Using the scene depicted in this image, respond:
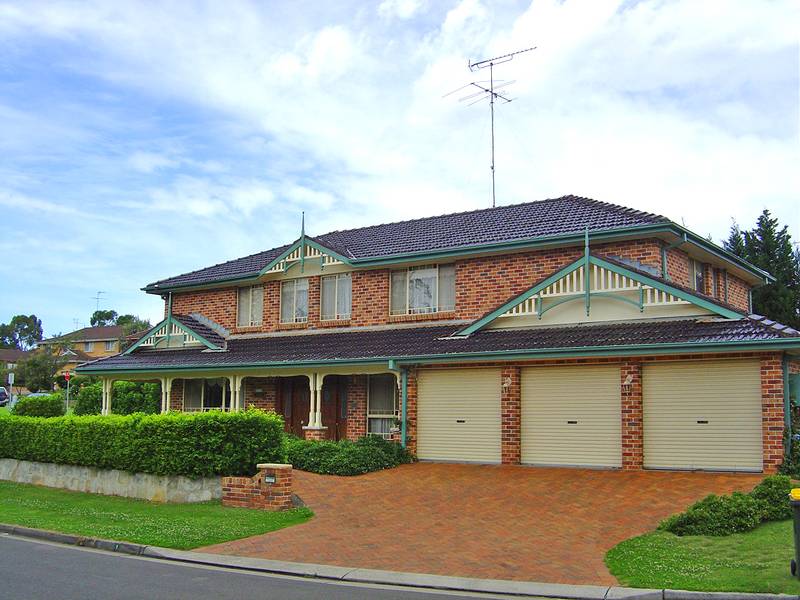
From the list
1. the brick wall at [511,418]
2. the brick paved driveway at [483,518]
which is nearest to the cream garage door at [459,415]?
the brick wall at [511,418]

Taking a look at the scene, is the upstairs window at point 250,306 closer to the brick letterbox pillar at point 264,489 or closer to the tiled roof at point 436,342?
the tiled roof at point 436,342

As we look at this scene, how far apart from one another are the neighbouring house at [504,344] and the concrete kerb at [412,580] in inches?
307

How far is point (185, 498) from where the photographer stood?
1578cm

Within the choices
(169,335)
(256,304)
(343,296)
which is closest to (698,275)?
(343,296)

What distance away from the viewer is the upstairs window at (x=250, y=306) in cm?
2682

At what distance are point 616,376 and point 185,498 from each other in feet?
29.6

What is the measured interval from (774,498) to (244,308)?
18.5 metres

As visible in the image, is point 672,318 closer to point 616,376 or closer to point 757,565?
point 616,376

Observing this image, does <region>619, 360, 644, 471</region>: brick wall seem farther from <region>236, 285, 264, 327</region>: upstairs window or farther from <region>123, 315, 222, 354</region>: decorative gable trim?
<region>123, 315, 222, 354</region>: decorative gable trim

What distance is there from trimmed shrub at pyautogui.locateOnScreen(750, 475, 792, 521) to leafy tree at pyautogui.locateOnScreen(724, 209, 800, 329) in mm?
19599

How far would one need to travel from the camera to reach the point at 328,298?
25.2 m

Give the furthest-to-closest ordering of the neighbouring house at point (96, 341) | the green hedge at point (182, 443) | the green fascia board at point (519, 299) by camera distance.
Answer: the neighbouring house at point (96, 341)
the green fascia board at point (519, 299)
the green hedge at point (182, 443)

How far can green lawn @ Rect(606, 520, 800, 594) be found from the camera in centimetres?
895

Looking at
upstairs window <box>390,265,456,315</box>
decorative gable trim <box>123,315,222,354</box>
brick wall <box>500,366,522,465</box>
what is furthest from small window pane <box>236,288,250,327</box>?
brick wall <box>500,366,522,465</box>
